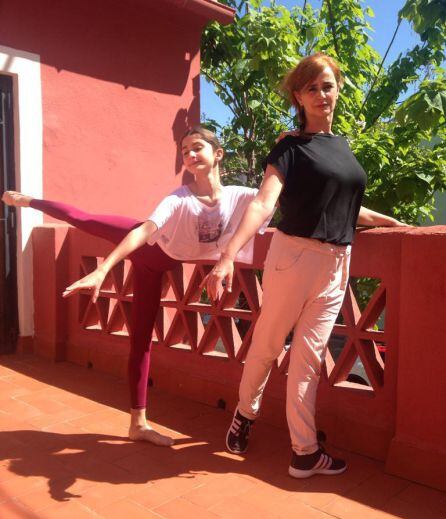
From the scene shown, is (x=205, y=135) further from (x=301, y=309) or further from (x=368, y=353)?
(x=368, y=353)

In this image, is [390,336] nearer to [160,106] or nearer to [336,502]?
[336,502]

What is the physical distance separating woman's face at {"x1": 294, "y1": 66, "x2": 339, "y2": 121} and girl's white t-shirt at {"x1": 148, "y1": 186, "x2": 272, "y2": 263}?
0.63 metres

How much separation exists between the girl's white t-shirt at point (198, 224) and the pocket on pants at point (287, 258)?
1.64 feet

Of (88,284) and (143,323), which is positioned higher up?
(88,284)

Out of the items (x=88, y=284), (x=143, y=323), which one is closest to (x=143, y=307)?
(x=143, y=323)

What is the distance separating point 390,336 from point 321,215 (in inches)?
30.9

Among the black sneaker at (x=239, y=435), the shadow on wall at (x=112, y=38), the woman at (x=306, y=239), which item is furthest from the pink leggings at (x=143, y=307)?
the shadow on wall at (x=112, y=38)

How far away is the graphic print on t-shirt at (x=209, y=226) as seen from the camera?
296 cm

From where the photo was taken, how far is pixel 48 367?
15.7 feet

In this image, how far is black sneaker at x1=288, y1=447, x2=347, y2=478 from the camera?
8.86 ft

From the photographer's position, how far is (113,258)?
2.49 metres

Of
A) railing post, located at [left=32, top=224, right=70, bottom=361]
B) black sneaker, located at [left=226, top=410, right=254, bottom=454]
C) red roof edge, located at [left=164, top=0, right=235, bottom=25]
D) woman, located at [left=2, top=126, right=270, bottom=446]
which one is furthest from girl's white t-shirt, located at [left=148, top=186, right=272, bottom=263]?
red roof edge, located at [left=164, top=0, right=235, bottom=25]

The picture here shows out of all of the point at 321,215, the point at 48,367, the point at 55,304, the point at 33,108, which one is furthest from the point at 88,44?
the point at 321,215

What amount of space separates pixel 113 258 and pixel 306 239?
85cm
